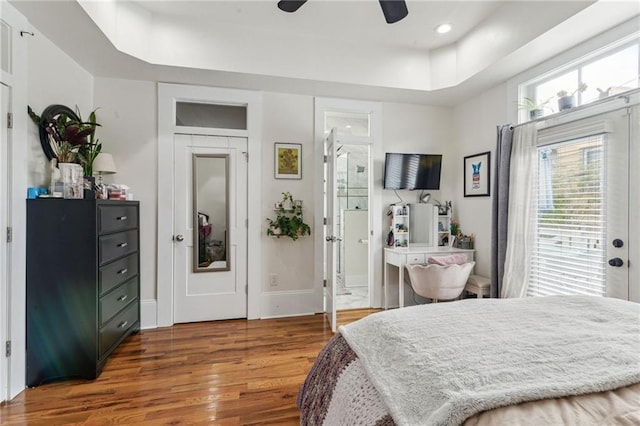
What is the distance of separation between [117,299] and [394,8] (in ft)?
9.97

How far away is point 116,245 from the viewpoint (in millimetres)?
2570

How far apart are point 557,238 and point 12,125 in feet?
13.8

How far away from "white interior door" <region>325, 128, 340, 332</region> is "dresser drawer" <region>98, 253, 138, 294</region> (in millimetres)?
1926

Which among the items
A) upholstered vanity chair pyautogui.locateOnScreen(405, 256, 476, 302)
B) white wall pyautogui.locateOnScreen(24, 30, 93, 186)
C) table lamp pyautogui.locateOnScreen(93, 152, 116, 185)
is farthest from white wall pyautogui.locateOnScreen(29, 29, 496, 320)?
upholstered vanity chair pyautogui.locateOnScreen(405, 256, 476, 302)

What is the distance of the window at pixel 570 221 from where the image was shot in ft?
7.59

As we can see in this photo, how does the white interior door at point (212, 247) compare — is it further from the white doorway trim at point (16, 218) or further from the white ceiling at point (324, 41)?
the white doorway trim at point (16, 218)

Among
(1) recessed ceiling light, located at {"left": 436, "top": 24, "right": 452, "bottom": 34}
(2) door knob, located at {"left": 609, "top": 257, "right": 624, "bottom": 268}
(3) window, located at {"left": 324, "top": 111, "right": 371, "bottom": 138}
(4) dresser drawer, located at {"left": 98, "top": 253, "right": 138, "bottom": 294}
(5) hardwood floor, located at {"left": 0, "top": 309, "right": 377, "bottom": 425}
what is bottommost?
(5) hardwood floor, located at {"left": 0, "top": 309, "right": 377, "bottom": 425}

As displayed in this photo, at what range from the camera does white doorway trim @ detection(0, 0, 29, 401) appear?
2.00 m

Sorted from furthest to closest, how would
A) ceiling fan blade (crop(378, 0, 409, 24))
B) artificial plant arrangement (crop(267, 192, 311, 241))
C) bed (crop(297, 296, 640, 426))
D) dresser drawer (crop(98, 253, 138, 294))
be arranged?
artificial plant arrangement (crop(267, 192, 311, 241))
dresser drawer (crop(98, 253, 138, 294))
ceiling fan blade (crop(378, 0, 409, 24))
bed (crop(297, 296, 640, 426))

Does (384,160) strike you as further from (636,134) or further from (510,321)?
(510,321)

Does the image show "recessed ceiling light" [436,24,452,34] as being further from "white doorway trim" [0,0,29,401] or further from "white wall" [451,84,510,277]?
"white doorway trim" [0,0,29,401]

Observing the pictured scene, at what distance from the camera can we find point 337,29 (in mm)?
2992

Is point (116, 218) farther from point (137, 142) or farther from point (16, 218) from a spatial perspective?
point (137, 142)

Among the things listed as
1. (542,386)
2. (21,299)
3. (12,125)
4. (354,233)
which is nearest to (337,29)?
(354,233)
